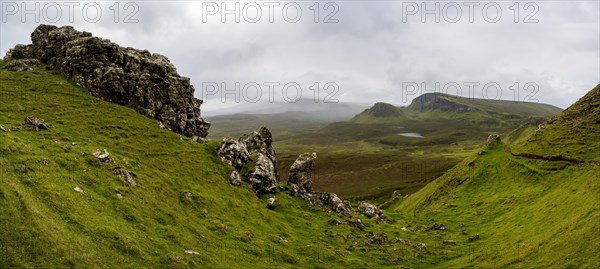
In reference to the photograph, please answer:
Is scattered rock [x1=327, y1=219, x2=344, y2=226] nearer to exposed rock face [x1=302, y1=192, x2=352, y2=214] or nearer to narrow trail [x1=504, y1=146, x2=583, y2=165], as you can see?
exposed rock face [x1=302, y1=192, x2=352, y2=214]

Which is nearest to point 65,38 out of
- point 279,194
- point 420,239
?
point 279,194

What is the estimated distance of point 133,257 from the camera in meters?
31.9

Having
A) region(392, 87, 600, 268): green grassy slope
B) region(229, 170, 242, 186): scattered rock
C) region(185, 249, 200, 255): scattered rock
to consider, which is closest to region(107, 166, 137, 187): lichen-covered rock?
region(185, 249, 200, 255): scattered rock

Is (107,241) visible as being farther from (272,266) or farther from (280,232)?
(280,232)

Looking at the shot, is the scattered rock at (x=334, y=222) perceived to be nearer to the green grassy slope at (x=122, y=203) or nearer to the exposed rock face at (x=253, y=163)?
the green grassy slope at (x=122, y=203)

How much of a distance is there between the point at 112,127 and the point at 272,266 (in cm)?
4016

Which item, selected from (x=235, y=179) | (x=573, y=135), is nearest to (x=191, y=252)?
(x=235, y=179)

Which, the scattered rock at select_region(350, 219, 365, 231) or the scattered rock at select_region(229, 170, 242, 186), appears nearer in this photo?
the scattered rock at select_region(229, 170, 242, 186)

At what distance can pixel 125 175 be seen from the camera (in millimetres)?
45406

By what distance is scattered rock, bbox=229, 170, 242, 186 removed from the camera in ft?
207

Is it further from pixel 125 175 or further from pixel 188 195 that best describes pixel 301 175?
pixel 125 175

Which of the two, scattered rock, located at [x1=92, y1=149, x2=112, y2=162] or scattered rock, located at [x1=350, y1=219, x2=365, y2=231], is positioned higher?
scattered rock, located at [x1=92, y1=149, x2=112, y2=162]

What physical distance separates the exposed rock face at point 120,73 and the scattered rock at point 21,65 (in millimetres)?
2868

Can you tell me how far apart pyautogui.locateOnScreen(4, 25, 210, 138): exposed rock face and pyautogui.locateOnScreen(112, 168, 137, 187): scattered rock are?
29790 mm
